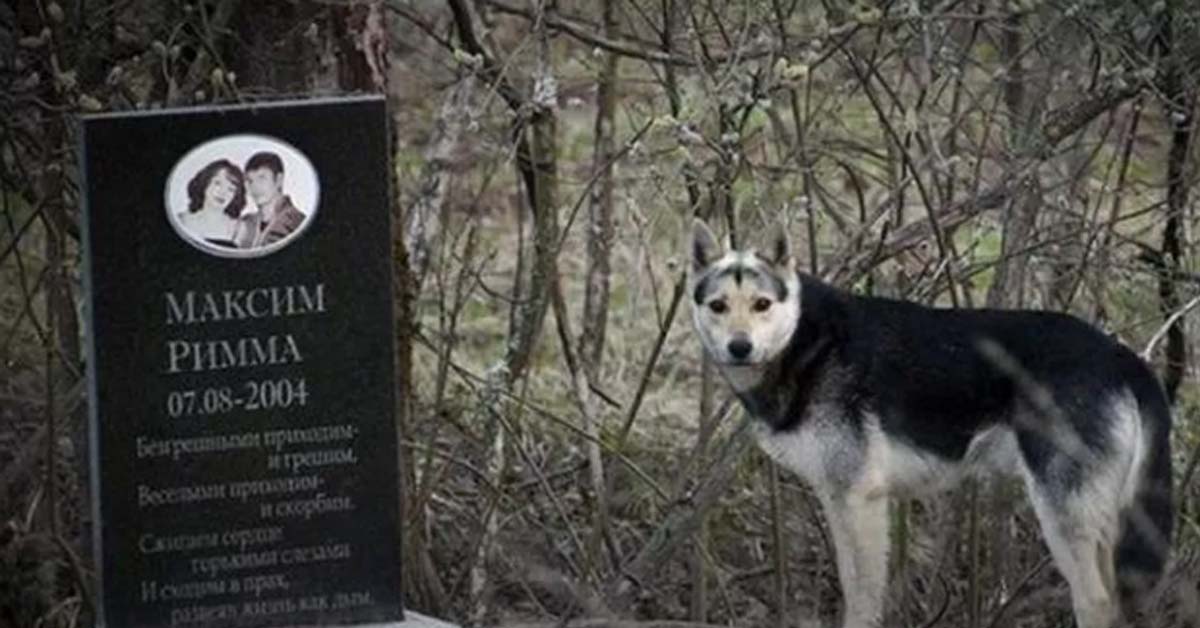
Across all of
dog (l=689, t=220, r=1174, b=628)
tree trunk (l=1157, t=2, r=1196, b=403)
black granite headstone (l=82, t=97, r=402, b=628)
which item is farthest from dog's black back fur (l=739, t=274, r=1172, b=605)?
black granite headstone (l=82, t=97, r=402, b=628)

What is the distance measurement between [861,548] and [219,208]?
2.57 meters

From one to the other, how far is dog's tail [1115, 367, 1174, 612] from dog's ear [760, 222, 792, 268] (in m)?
1.24

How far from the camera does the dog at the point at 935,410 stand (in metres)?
10.5

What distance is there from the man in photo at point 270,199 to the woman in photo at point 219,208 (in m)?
0.03

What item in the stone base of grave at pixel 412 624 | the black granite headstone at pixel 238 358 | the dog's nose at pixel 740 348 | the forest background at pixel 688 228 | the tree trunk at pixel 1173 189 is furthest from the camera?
the tree trunk at pixel 1173 189

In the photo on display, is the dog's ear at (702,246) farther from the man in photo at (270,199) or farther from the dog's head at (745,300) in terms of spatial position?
the man in photo at (270,199)

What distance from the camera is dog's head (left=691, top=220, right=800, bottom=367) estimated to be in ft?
34.9

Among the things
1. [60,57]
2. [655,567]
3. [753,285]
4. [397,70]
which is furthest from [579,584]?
[397,70]

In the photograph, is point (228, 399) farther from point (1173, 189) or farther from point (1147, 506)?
point (1173, 189)

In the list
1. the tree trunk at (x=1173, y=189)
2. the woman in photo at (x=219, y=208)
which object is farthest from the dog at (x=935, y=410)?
the woman in photo at (x=219, y=208)

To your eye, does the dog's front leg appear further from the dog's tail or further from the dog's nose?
the dog's tail

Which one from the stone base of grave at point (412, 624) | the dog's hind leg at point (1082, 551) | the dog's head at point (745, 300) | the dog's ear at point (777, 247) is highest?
the dog's ear at point (777, 247)

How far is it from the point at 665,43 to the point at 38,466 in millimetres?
2882

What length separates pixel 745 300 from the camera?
10656 mm
